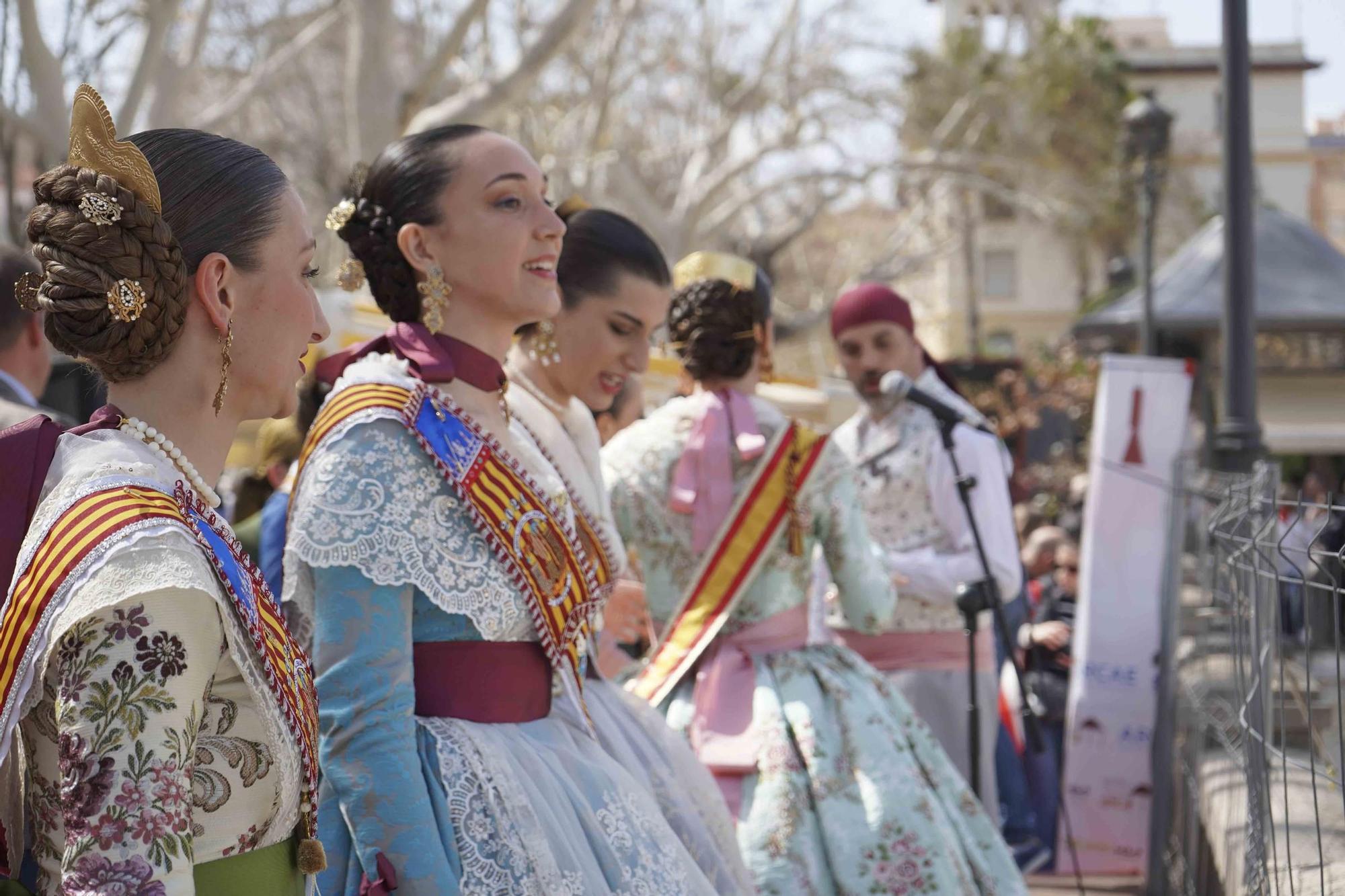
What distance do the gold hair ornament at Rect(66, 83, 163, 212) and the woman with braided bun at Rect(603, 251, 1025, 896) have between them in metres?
1.99

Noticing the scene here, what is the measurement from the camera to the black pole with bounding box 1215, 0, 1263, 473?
559cm

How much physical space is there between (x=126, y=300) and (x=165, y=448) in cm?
18

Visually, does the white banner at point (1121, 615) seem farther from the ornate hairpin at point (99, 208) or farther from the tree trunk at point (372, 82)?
the ornate hairpin at point (99, 208)

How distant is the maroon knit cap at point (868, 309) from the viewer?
192 inches

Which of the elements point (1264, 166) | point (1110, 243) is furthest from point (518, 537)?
point (1264, 166)

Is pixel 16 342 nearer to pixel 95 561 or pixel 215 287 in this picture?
pixel 215 287

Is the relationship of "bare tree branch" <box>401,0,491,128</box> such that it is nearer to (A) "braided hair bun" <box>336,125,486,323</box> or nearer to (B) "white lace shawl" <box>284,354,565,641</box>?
(A) "braided hair bun" <box>336,125,486,323</box>

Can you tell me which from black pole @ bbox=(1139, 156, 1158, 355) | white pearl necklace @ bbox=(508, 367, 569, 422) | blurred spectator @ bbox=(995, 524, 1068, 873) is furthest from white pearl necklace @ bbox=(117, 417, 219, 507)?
black pole @ bbox=(1139, 156, 1158, 355)

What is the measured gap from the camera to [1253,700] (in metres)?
3.27

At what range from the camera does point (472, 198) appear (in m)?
2.60

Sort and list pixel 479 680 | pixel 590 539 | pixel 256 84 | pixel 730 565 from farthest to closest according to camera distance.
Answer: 1. pixel 256 84
2. pixel 730 565
3. pixel 590 539
4. pixel 479 680

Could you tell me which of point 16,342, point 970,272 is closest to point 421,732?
point 16,342

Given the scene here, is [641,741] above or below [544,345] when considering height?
below

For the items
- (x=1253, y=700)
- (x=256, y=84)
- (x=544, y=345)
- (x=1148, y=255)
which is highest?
(x=256, y=84)
